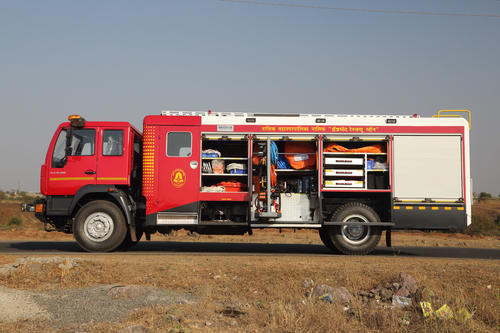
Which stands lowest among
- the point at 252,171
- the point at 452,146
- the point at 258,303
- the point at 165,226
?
the point at 258,303

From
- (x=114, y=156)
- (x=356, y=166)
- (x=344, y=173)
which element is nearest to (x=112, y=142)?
(x=114, y=156)

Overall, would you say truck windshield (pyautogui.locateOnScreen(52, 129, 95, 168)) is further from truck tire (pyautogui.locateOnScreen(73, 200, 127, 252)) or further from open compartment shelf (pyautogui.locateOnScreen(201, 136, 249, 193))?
open compartment shelf (pyautogui.locateOnScreen(201, 136, 249, 193))

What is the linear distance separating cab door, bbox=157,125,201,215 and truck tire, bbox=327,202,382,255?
12.4ft

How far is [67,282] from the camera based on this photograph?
769cm

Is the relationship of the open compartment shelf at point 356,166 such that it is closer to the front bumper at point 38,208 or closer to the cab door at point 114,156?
the cab door at point 114,156

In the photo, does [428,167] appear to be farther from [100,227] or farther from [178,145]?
A: [100,227]

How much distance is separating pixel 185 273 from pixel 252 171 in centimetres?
A: 399

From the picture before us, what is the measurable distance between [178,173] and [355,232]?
16.2 ft

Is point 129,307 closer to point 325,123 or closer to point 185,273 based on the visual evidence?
point 185,273

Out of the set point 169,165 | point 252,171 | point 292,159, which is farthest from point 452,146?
point 169,165

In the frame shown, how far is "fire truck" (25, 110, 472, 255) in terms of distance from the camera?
443 inches

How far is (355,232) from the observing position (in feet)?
37.6

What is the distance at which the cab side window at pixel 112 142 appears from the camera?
11391 millimetres

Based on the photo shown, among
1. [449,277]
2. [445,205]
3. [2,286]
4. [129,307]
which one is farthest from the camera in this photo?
[445,205]
